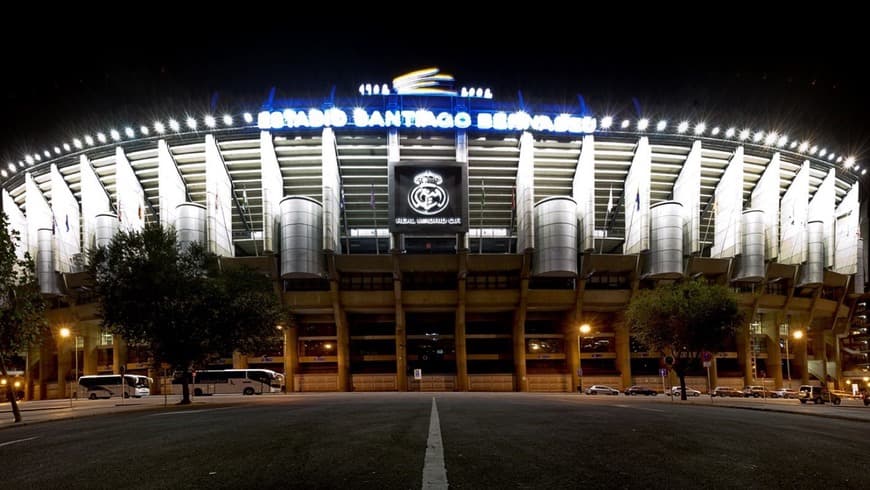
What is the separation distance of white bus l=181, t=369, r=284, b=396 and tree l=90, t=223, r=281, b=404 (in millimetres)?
20607

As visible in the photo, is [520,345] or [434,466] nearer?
[434,466]

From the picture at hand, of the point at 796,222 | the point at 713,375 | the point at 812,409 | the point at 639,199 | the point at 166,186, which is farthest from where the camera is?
the point at 713,375

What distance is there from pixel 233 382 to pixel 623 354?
41.0 metres

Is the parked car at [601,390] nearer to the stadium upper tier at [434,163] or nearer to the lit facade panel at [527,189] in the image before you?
the stadium upper tier at [434,163]

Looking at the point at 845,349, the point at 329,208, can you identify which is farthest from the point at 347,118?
the point at 845,349

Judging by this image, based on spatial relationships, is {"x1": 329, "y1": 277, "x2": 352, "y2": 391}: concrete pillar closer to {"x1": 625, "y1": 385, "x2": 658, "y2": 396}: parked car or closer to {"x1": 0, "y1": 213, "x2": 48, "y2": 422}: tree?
{"x1": 625, "y1": 385, "x2": 658, "y2": 396}: parked car

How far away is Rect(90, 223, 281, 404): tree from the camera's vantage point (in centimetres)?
2591

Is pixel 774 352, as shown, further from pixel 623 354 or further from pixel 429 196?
pixel 429 196

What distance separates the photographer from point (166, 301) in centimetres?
2550

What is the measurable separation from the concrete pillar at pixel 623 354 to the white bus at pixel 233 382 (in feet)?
122

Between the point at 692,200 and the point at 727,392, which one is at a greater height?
the point at 692,200

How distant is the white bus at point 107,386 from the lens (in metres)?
47.6

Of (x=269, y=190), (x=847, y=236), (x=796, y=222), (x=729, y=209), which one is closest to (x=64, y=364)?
(x=269, y=190)

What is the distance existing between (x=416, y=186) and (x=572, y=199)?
1513 centimetres
